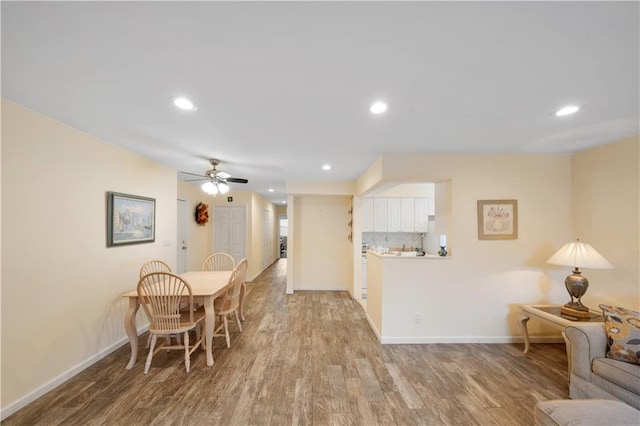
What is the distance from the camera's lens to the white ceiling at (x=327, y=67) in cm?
112

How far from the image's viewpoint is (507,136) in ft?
8.63

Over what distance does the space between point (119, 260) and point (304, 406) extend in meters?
2.63

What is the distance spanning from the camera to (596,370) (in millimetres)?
1996

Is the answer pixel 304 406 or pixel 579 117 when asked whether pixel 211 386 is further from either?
pixel 579 117

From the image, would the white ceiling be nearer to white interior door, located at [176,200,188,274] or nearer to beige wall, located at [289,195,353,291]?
white interior door, located at [176,200,188,274]

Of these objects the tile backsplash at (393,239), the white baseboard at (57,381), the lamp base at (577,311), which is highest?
the tile backsplash at (393,239)

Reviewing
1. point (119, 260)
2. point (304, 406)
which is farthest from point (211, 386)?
point (119, 260)

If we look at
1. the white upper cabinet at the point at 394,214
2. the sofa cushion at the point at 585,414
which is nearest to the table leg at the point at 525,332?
the sofa cushion at the point at 585,414

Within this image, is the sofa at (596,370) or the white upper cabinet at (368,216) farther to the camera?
the white upper cabinet at (368,216)

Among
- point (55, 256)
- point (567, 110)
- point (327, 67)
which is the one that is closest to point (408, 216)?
point (567, 110)

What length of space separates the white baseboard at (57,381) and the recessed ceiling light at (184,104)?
8.52 feet

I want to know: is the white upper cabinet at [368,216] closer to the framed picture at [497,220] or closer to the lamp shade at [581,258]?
the framed picture at [497,220]

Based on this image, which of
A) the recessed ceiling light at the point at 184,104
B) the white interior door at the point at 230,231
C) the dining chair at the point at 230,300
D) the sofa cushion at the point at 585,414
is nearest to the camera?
the sofa cushion at the point at 585,414

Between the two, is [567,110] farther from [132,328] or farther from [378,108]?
[132,328]
